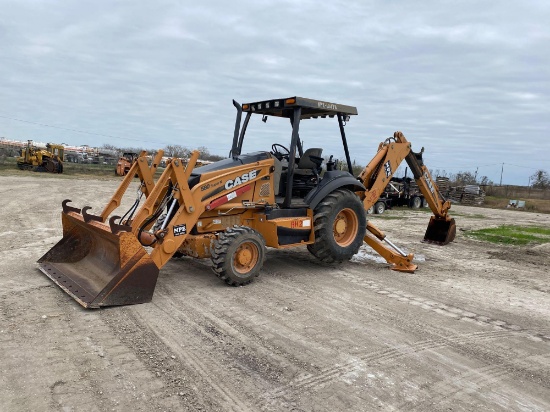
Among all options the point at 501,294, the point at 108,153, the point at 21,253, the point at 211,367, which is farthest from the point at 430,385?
the point at 108,153

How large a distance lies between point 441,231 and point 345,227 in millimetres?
4167

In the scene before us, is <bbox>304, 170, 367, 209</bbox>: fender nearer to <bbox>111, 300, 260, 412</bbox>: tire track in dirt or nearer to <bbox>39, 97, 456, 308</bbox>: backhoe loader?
<bbox>39, 97, 456, 308</bbox>: backhoe loader

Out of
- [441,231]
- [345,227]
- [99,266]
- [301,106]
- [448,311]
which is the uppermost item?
[301,106]

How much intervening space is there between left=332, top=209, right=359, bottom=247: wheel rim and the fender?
0.44 metres

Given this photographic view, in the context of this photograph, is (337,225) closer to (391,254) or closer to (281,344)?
(391,254)


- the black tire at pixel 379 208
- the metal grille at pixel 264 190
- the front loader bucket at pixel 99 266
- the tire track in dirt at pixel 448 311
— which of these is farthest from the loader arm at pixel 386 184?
the black tire at pixel 379 208

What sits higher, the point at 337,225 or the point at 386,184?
the point at 386,184

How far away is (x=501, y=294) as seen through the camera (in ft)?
21.5

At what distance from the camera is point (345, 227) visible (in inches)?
299

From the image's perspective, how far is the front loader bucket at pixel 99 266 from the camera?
5.03 m

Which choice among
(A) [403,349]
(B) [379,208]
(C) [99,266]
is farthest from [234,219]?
(B) [379,208]

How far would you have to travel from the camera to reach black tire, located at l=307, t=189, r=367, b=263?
707 centimetres

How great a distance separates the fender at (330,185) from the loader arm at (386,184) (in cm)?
52

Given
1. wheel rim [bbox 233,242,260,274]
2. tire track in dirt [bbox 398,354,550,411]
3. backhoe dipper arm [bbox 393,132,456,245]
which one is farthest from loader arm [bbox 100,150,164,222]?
backhoe dipper arm [bbox 393,132,456,245]
